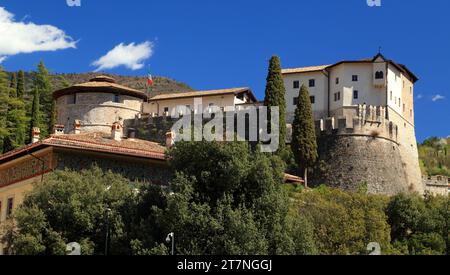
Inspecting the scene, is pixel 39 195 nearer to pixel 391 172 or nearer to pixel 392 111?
pixel 391 172

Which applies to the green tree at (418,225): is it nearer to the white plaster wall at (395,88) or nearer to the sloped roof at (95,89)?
the white plaster wall at (395,88)

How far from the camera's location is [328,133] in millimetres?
67125

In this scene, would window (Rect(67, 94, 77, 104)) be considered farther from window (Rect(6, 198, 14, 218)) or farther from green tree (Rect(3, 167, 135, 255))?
green tree (Rect(3, 167, 135, 255))

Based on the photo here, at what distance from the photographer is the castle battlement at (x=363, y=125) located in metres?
67.3

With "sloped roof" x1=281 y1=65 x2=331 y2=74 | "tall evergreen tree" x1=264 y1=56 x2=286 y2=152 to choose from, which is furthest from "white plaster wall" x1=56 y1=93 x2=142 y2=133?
"tall evergreen tree" x1=264 y1=56 x2=286 y2=152

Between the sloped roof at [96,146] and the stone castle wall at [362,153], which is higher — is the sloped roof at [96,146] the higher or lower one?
the lower one

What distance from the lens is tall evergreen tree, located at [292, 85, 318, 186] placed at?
201ft

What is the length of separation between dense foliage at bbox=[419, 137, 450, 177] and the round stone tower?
98.1 ft

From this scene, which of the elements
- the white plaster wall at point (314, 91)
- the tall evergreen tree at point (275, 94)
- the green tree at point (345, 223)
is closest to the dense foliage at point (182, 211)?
the green tree at point (345, 223)

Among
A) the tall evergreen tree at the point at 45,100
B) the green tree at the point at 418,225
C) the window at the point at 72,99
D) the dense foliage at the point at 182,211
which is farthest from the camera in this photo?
the window at the point at 72,99

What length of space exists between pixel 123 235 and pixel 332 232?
1372cm

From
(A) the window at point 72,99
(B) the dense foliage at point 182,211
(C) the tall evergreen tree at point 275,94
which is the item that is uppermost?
(A) the window at point 72,99

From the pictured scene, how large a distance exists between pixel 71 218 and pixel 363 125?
40734 millimetres

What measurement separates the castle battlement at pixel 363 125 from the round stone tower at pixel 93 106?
17.8 metres
